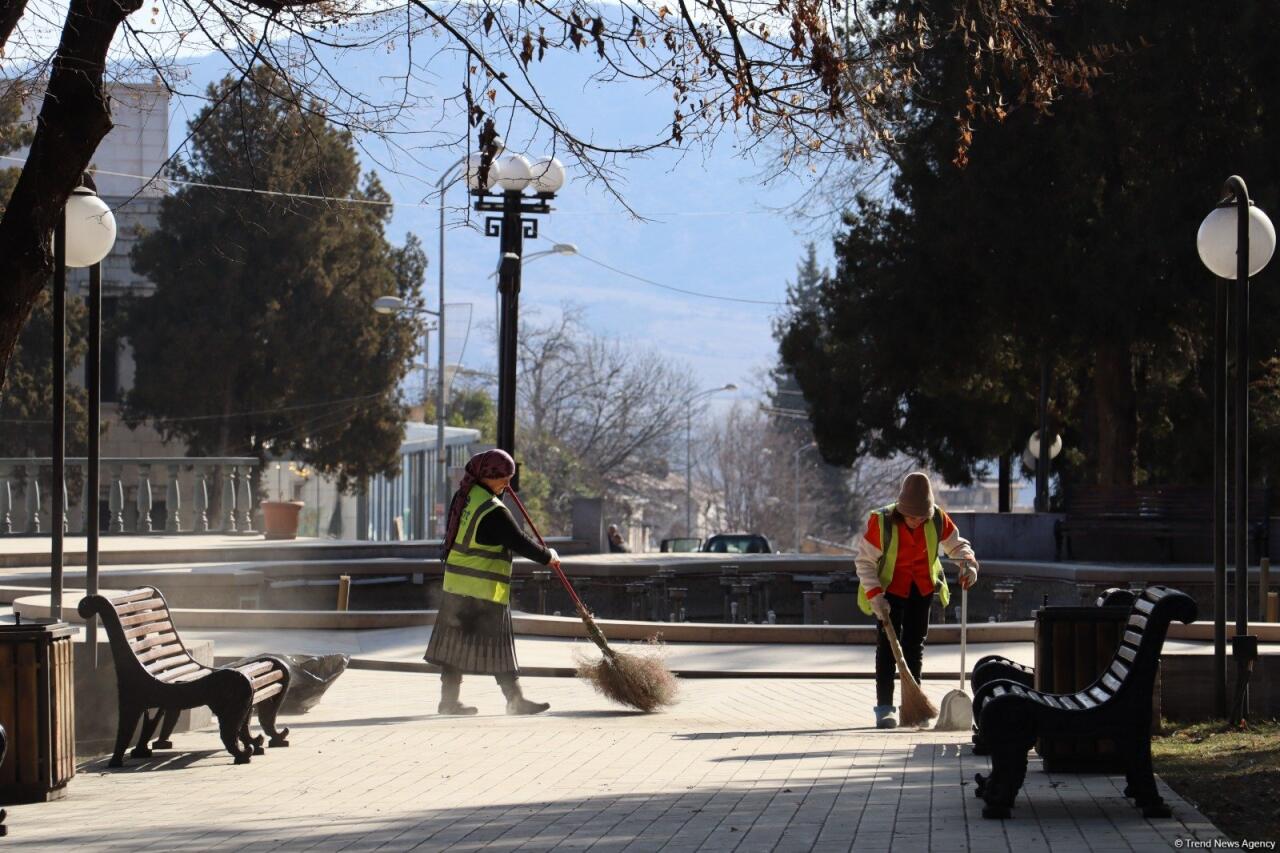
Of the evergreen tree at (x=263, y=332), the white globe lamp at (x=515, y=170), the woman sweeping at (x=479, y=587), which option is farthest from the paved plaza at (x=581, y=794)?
the evergreen tree at (x=263, y=332)

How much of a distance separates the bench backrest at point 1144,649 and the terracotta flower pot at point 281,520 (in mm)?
23737

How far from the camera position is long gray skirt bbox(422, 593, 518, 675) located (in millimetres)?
11164

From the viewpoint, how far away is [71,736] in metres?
8.12

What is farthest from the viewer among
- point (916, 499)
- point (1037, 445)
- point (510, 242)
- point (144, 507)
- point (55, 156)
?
point (1037, 445)

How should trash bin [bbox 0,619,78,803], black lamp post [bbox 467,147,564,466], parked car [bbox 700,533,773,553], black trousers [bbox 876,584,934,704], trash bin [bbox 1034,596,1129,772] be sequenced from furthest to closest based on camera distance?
parked car [bbox 700,533,773,553]
black lamp post [bbox 467,147,564,466]
black trousers [bbox 876,584,934,704]
trash bin [bbox 1034,596,1129,772]
trash bin [bbox 0,619,78,803]

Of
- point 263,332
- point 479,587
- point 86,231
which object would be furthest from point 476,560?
point 263,332

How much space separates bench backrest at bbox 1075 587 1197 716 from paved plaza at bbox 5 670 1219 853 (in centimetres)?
46

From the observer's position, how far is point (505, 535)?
11.0m

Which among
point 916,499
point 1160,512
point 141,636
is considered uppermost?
point 916,499

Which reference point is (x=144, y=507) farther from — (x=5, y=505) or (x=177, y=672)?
(x=177, y=672)

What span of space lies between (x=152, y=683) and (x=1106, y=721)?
4.72m

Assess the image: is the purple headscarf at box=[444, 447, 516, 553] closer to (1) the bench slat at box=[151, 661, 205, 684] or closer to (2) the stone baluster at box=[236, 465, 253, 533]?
(1) the bench slat at box=[151, 661, 205, 684]

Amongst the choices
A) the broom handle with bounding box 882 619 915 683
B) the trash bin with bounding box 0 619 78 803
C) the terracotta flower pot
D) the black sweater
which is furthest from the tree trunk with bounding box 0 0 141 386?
the terracotta flower pot

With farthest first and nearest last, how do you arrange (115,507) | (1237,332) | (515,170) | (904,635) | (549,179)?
(115,507) → (549,179) → (515,170) → (1237,332) → (904,635)
